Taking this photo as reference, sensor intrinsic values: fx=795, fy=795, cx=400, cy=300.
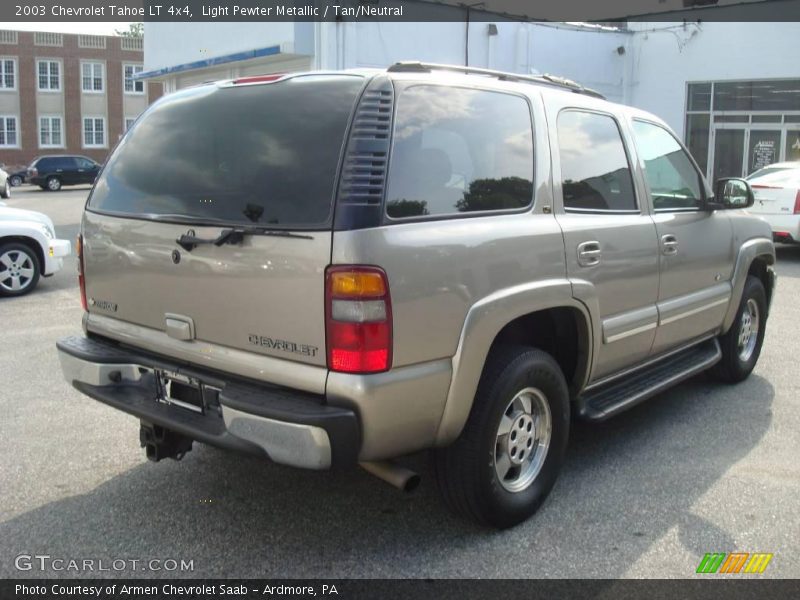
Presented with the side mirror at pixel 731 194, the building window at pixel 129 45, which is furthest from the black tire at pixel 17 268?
the building window at pixel 129 45

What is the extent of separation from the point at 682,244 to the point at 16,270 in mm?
7702

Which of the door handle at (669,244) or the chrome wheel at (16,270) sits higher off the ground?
the door handle at (669,244)

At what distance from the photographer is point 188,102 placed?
372 cm

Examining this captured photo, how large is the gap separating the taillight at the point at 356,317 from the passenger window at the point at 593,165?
140cm

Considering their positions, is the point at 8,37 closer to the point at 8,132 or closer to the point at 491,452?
the point at 8,132

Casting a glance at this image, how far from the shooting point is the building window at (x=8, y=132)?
161ft

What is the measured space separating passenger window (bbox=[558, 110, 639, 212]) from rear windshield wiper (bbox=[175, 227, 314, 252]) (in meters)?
1.55

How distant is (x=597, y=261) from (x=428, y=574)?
5.76ft

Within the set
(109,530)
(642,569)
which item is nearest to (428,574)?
(642,569)

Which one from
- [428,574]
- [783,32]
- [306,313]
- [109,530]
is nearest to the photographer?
[306,313]

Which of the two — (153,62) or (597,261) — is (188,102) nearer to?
(597,261)

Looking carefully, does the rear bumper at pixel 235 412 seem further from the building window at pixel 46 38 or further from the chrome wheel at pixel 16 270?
the building window at pixel 46 38

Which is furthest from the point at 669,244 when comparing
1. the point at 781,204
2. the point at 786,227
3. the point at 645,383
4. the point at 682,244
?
the point at 781,204

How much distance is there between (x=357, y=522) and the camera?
147 inches
